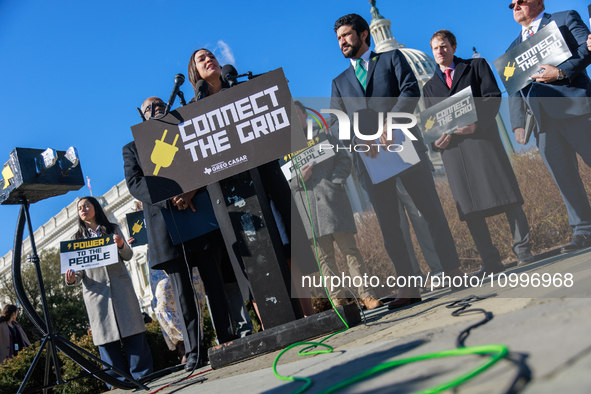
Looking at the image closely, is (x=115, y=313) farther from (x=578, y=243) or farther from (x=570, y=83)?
(x=570, y=83)

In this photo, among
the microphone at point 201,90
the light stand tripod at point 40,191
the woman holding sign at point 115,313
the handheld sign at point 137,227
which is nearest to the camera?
the light stand tripod at point 40,191

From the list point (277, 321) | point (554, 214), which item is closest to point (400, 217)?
point (554, 214)

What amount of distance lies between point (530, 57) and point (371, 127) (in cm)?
129

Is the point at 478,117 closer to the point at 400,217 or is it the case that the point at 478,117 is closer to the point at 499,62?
the point at 499,62

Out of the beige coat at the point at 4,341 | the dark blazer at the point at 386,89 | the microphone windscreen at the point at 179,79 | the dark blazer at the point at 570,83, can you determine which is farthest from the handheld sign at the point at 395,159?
the beige coat at the point at 4,341

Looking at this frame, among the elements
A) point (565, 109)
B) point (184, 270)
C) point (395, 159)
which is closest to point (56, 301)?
point (184, 270)

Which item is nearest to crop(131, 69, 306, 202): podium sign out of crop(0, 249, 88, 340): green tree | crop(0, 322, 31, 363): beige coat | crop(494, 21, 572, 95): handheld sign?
crop(494, 21, 572, 95): handheld sign

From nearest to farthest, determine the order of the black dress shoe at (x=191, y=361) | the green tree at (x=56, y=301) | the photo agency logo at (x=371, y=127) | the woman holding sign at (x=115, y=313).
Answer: the black dress shoe at (x=191, y=361) → the photo agency logo at (x=371, y=127) → the woman holding sign at (x=115, y=313) → the green tree at (x=56, y=301)

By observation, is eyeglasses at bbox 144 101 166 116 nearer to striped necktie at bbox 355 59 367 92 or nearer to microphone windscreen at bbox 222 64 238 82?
microphone windscreen at bbox 222 64 238 82

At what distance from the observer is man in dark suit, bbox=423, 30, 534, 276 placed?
3.34 meters

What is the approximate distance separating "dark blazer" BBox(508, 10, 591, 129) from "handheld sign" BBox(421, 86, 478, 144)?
464 millimetres

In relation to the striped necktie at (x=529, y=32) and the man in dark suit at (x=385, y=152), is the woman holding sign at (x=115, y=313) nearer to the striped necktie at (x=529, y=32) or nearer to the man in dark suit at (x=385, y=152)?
the man in dark suit at (x=385, y=152)

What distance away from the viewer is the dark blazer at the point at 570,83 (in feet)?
10.4

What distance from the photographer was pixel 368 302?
3932 millimetres
